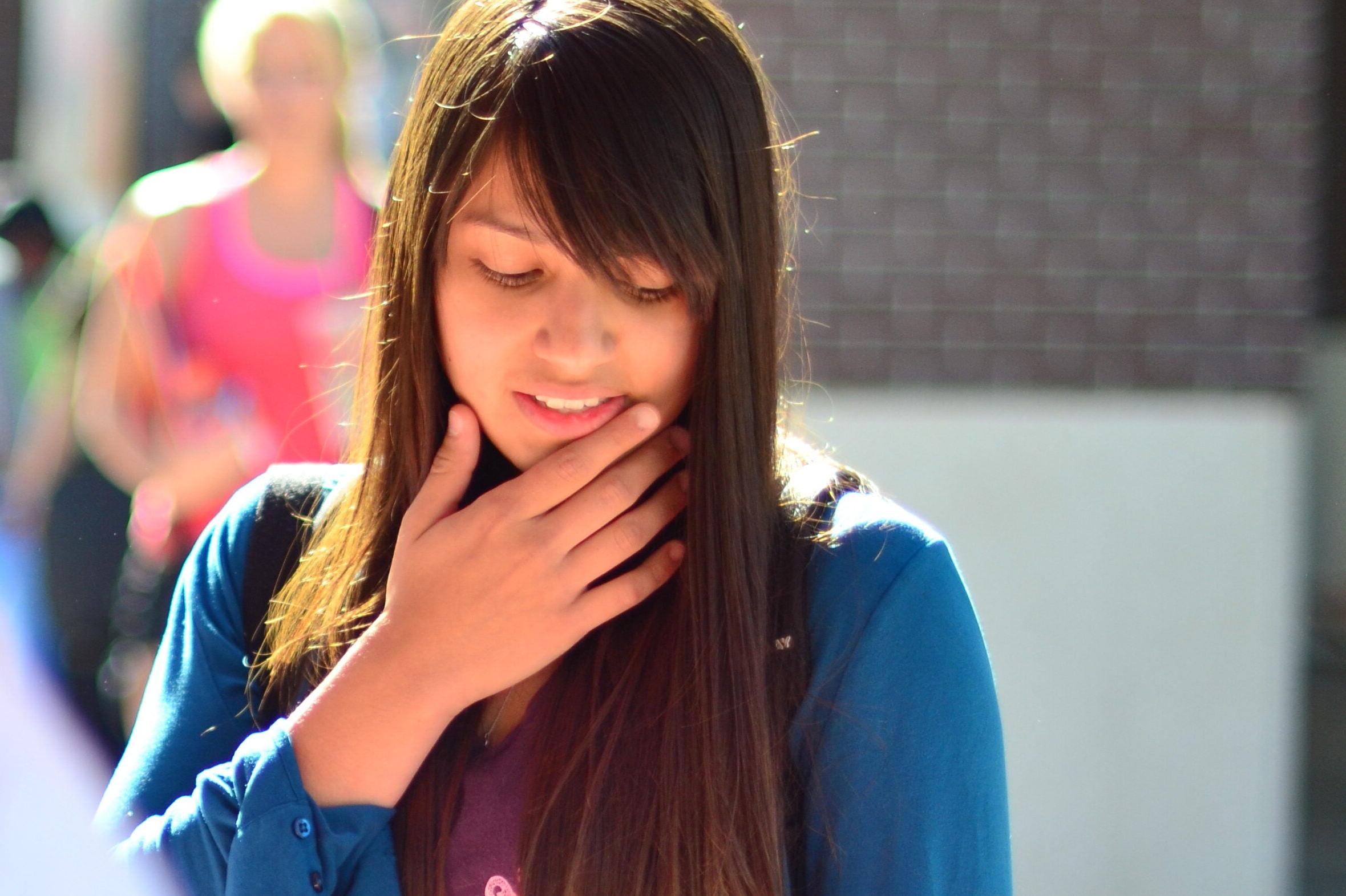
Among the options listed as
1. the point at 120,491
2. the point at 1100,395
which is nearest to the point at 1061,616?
the point at 1100,395

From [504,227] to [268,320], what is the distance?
2.11 metres

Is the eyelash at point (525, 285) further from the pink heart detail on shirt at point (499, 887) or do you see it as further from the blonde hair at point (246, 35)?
the blonde hair at point (246, 35)

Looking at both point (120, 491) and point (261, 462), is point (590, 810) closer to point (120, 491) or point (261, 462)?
point (261, 462)

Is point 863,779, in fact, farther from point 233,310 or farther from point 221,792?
point 233,310

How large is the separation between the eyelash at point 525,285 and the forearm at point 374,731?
376 mm

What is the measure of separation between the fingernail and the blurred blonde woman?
2000mm

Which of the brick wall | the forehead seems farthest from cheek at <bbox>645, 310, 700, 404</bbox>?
the brick wall

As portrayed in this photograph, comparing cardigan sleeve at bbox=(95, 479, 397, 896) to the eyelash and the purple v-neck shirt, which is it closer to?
the purple v-neck shirt

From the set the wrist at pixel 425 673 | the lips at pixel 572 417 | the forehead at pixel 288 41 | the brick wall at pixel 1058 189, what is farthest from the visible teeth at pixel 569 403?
the brick wall at pixel 1058 189

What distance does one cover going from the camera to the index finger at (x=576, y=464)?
Answer: 1.42 m

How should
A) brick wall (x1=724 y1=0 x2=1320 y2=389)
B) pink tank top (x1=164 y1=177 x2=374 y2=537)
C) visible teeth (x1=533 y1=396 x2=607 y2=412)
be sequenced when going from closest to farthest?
1. visible teeth (x1=533 y1=396 x2=607 y2=412)
2. pink tank top (x1=164 y1=177 x2=374 y2=537)
3. brick wall (x1=724 y1=0 x2=1320 y2=389)

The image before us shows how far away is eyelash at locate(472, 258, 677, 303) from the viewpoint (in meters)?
1.41

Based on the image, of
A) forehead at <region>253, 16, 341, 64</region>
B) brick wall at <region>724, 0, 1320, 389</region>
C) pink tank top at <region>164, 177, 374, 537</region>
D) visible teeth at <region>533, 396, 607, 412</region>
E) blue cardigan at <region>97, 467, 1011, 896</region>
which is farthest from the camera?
brick wall at <region>724, 0, 1320, 389</region>

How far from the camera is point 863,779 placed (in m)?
1.35
